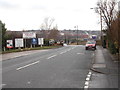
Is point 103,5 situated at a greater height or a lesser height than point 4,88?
greater

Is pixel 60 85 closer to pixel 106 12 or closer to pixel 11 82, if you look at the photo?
pixel 11 82

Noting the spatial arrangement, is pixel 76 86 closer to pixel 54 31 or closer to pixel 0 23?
pixel 0 23

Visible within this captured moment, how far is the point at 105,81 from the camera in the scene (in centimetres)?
1152

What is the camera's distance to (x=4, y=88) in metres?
9.79

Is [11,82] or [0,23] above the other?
[0,23]

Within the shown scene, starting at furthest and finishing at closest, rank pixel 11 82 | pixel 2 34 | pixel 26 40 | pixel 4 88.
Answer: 1. pixel 26 40
2. pixel 2 34
3. pixel 11 82
4. pixel 4 88

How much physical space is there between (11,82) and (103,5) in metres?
32.4

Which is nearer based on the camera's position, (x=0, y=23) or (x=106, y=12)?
(x=106, y=12)

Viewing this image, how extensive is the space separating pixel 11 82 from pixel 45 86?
1.82 metres

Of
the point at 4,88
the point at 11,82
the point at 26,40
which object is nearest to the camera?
the point at 4,88

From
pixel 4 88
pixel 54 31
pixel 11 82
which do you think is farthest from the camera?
pixel 54 31

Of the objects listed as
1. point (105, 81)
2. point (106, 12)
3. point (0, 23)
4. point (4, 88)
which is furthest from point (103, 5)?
point (4, 88)

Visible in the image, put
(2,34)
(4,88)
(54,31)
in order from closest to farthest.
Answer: (4,88) < (2,34) < (54,31)

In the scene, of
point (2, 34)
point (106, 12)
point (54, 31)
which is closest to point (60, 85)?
point (106, 12)
